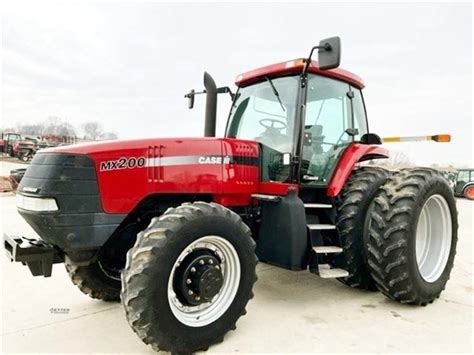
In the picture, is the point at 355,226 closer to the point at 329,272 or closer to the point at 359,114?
the point at 329,272

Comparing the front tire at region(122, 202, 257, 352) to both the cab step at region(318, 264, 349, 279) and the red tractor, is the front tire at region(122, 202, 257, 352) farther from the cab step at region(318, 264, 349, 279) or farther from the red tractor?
the cab step at region(318, 264, 349, 279)

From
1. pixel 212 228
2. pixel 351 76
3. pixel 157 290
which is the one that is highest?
pixel 351 76

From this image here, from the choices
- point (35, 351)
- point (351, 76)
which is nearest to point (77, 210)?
point (35, 351)

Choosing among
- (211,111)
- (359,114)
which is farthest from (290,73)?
(359,114)

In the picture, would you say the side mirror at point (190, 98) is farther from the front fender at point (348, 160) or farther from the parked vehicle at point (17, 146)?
the parked vehicle at point (17, 146)

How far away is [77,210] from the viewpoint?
275cm

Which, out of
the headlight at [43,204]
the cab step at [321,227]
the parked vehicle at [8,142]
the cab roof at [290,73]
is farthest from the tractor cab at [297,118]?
the parked vehicle at [8,142]

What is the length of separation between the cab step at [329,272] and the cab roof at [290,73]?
1.90 metres

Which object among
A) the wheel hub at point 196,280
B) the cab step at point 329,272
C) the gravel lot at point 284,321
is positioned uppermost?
the wheel hub at point 196,280

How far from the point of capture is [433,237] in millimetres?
4254

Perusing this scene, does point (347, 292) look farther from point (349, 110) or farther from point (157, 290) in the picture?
point (157, 290)

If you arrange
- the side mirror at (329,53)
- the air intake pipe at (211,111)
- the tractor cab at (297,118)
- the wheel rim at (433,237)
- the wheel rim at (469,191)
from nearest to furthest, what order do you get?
1. the side mirror at (329,53)
2. the tractor cab at (297,118)
3. the wheel rim at (433,237)
4. the air intake pipe at (211,111)
5. the wheel rim at (469,191)

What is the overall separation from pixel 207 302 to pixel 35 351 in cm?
127

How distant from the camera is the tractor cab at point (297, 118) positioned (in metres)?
3.70
